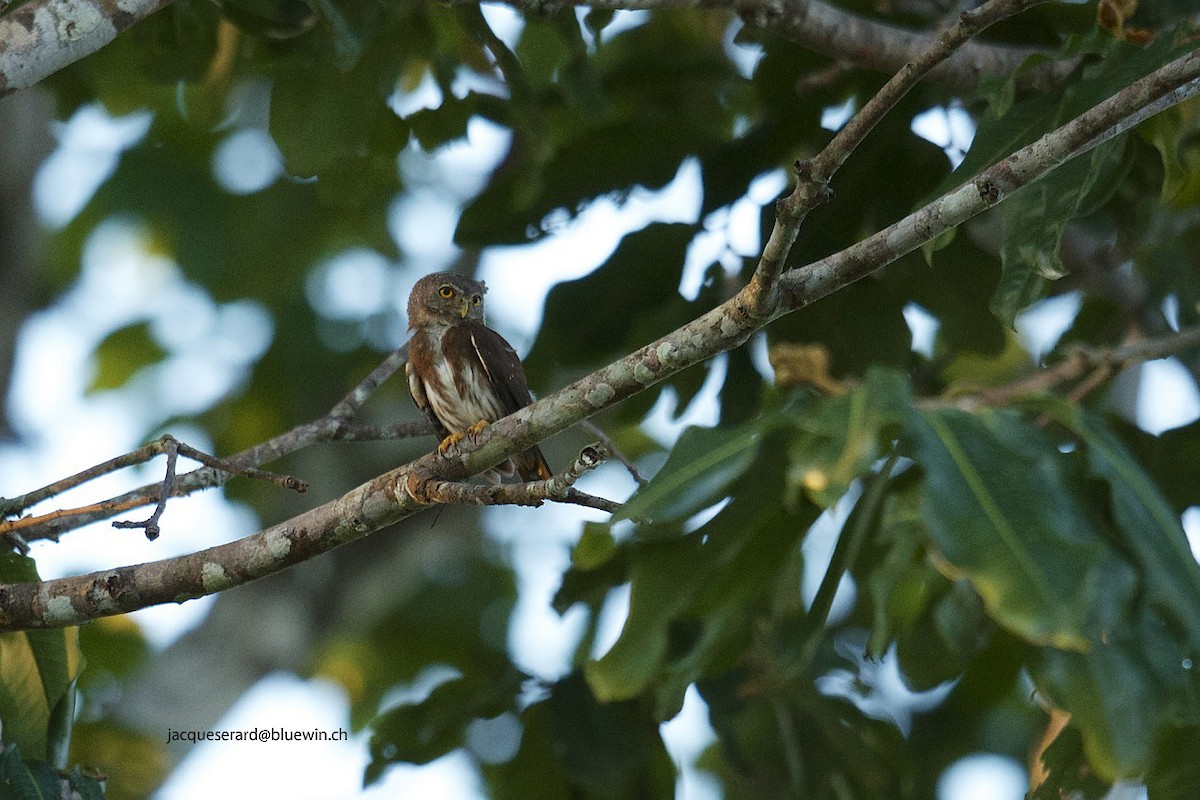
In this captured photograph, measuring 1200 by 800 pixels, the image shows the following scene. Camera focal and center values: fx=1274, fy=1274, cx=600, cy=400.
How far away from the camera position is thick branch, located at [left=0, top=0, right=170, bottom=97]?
329cm

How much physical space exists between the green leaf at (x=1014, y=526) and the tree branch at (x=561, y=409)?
1.85ft

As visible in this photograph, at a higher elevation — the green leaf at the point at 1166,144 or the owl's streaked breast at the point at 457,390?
the owl's streaked breast at the point at 457,390

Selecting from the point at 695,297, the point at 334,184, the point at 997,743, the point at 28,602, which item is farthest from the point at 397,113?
the point at 997,743

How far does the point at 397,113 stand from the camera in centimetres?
557

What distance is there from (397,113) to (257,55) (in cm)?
63

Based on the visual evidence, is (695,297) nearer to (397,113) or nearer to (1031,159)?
(397,113)

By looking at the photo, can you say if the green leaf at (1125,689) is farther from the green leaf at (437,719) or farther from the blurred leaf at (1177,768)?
the green leaf at (437,719)

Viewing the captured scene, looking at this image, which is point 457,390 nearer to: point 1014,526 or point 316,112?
point 316,112

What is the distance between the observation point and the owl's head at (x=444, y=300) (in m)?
6.41

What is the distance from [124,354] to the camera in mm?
10766

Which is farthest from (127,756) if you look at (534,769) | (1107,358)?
(1107,358)

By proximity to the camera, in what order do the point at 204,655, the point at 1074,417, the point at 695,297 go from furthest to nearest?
the point at 204,655 → the point at 695,297 → the point at 1074,417

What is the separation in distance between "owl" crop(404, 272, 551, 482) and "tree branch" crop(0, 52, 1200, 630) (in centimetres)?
125

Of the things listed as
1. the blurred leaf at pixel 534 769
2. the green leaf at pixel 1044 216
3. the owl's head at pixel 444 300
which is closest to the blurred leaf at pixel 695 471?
the green leaf at pixel 1044 216
